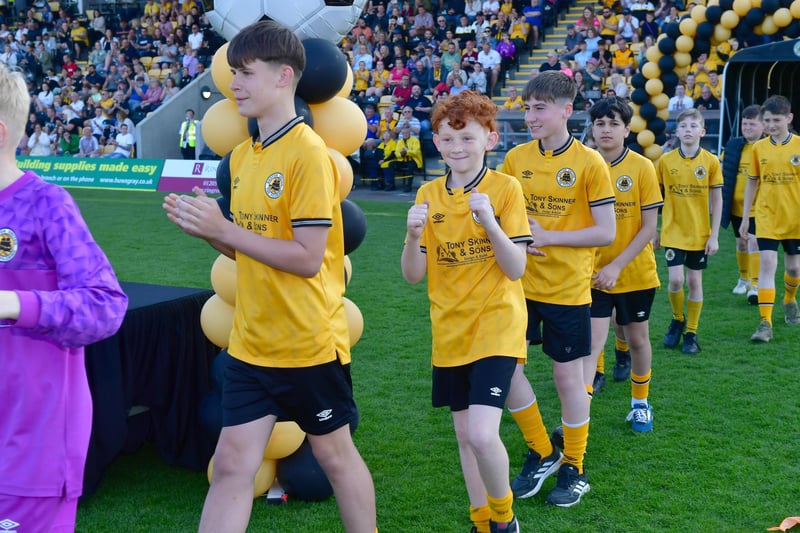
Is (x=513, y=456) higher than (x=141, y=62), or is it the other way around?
(x=141, y=62)

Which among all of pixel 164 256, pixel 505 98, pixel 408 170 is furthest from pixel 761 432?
pixel 505 98

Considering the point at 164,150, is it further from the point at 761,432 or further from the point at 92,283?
the point at 92,283

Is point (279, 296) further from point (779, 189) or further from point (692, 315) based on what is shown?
point (779, 189)

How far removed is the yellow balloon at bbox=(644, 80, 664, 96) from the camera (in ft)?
44.6

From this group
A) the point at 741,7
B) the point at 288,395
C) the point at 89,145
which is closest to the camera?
the point at 288,395

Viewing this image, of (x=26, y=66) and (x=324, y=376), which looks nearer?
(x=324, y=376)

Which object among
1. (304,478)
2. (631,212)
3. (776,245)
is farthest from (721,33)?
(304,478)

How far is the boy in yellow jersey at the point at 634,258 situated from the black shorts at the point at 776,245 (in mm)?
2469

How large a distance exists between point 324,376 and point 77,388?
0.89m

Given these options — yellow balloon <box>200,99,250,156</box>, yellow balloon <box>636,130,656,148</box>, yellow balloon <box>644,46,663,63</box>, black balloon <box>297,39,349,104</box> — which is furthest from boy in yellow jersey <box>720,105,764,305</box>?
yellow balloon <box>644,46,663,63</box>

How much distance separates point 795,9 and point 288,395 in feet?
38.4

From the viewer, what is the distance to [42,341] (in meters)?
2.16

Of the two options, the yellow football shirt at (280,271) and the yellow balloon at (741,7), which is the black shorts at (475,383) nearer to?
the yellow football shirt at (280,271)

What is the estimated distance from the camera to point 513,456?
4570mm
